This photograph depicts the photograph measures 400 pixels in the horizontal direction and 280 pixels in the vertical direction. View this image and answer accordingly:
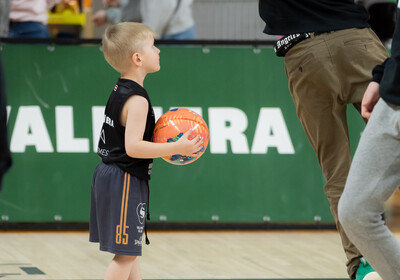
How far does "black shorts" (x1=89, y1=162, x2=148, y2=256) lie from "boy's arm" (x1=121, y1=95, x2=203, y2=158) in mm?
162

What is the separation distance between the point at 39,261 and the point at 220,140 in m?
2.16

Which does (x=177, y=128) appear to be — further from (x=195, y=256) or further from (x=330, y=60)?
(x=195, y=256)

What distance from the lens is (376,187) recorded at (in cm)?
337

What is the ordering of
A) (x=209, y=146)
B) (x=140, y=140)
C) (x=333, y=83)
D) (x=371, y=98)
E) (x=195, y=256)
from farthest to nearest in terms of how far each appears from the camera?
(x=209, y=146), (x=195, y=256), (x=333, y=83), (x=140, y=140), (x=371, y=98)

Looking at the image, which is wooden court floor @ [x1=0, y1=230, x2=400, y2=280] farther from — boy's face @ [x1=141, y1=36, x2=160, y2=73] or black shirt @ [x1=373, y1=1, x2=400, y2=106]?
black shirt @ [x1=373, y1=1, x2=400, y2=106]

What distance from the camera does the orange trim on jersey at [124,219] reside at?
13.4 feet

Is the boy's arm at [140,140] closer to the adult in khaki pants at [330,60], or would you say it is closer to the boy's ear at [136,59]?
the boy's ear at [136,59]

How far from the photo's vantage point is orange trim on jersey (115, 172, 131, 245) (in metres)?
4.07

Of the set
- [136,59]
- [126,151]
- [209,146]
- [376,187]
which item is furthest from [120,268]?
[209,146]

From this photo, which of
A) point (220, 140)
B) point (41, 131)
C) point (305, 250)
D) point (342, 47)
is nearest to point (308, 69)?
point (342, 47)

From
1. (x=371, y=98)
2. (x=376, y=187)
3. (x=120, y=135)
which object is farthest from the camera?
(x=120, y=135)

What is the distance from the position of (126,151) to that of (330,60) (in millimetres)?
1312

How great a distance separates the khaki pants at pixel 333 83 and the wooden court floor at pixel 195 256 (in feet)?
3.61

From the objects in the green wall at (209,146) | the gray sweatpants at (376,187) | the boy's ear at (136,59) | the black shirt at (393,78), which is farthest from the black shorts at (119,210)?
the green wall at (209,146)
